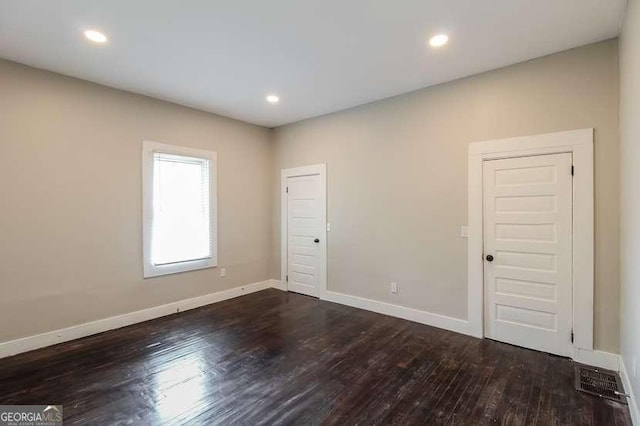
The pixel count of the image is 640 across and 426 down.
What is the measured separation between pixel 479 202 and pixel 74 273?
471 cm

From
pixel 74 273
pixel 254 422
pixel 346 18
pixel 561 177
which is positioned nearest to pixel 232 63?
pixel 346 18

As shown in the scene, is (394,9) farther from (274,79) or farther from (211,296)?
(211,296)

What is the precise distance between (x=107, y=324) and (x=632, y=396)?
5068mm

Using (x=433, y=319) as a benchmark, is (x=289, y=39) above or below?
above

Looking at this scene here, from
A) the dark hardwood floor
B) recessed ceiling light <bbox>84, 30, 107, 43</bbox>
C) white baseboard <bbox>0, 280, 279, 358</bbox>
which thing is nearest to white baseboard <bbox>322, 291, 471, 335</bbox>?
the dark hardwood floor

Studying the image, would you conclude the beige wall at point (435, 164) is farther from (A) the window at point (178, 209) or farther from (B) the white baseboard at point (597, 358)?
(A) the window at point (178, 209)

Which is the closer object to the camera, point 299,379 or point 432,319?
point 299,379

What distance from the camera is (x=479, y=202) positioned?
3416 mm

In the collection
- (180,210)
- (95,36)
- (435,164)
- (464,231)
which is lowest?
(464,231)

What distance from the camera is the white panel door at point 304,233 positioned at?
200 inches

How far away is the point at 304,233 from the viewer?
5.27 meters

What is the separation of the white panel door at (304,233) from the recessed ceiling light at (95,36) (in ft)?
10.4

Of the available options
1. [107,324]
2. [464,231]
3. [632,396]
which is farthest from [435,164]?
[107,324]

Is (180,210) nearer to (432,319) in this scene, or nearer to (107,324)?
(107,324)
